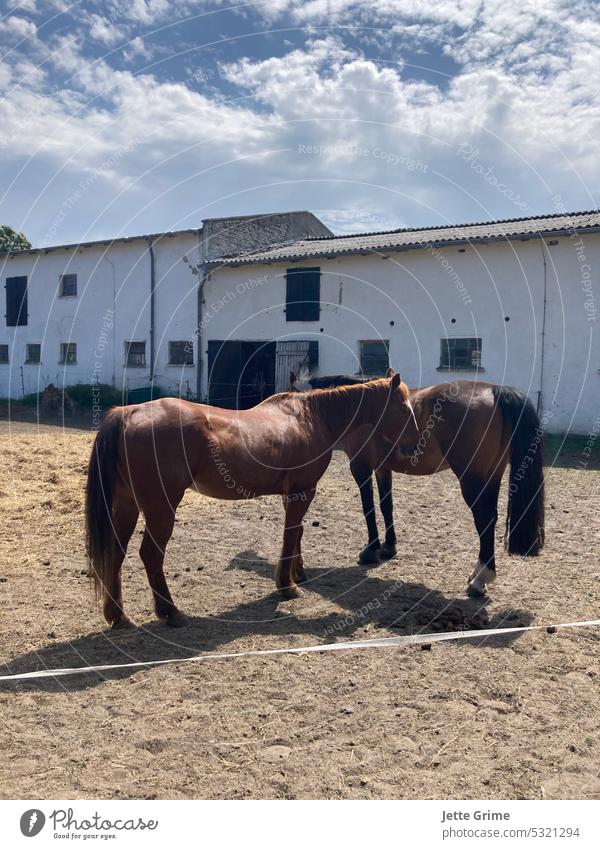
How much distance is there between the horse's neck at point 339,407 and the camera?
5980mm

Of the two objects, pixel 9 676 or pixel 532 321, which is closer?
pixel 9 676

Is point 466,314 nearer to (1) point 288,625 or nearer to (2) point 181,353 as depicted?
(2) point 181,353

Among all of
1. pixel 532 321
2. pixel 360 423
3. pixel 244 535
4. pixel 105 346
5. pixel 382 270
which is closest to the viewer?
pixel 360 423

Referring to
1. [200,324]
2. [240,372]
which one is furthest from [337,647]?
[200,324]

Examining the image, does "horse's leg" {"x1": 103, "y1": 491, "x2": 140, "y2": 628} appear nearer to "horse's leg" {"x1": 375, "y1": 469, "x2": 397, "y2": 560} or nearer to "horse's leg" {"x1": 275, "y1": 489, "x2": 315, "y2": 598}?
"horse's leg" {"x1": 275, "y1": 489, "x2": 315, "y2": 598}

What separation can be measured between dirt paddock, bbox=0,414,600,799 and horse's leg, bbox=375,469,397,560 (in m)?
0.23

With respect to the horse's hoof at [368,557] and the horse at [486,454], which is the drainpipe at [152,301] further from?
the horse at [486,454]

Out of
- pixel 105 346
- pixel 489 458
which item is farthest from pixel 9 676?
pixel 105 346

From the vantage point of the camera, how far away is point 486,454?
610 centimetres

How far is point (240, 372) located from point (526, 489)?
18.2 m

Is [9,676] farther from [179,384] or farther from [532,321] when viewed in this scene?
[179,384]

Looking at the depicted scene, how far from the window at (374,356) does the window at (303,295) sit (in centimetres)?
213

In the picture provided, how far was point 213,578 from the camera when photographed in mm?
6273

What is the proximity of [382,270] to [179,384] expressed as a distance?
8.45 m
